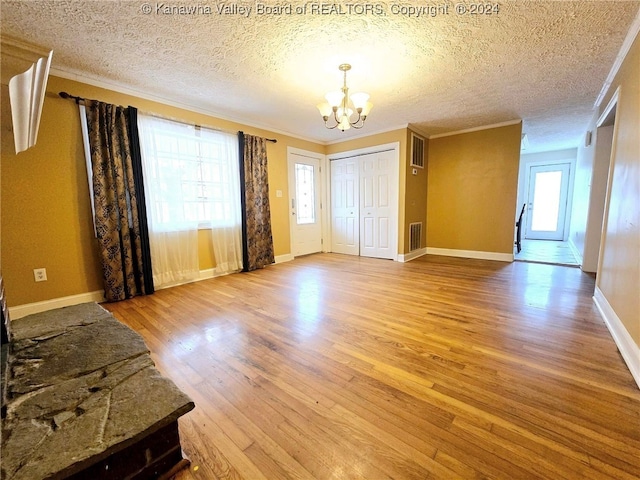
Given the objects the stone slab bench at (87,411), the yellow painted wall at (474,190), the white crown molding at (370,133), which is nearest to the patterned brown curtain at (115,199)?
the stone slab bench at (87,411)

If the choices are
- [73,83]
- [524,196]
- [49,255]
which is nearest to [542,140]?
[524,196]

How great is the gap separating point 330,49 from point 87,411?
8.94 feet

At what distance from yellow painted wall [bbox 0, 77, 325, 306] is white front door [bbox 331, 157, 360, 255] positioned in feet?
11.8

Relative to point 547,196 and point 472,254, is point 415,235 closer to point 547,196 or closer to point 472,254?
point 472,254

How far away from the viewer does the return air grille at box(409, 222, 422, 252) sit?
497cm

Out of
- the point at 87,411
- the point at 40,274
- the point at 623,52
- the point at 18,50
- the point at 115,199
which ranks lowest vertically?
the point at 87,411

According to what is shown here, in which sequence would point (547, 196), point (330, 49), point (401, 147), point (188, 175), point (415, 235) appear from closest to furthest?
point (330, 49) < point (188, 175) < point (401, 147) < point (415, 235) < point (547, 196)

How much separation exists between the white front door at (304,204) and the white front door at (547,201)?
6.30 metres

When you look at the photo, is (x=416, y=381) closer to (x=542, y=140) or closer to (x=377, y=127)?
(x=377, y=127)

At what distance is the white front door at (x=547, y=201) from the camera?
23.1 feet

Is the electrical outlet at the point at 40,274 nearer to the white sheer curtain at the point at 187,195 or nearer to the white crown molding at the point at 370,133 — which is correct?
the white sheer curtain at the point at 187,195

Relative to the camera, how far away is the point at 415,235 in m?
5.14

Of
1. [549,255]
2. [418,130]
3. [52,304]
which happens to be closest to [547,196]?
[549,255]

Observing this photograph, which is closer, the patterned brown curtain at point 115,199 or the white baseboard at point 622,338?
the white baseboard at point 622,338
